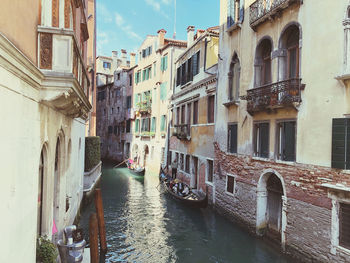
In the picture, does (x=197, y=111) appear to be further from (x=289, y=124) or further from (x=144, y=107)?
(x=144, y=107)

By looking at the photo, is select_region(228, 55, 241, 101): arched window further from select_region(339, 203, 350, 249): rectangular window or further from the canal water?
select_region(339, 203, 350, 249): rectangular window

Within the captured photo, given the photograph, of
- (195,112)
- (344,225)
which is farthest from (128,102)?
(344,225)

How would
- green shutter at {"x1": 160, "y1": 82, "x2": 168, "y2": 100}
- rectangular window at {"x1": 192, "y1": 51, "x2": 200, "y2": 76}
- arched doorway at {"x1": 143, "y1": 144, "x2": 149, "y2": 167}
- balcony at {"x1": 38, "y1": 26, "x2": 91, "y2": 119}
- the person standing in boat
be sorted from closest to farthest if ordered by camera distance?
balcony at {"x1": 38, "y1": 26, "x2": 91, "y2": 119} → rectangular window at {"x1": 192, "y1": 51, "x2": 200, "y2": 76} → the person standing in boat → green shutter at {"x1": 160, "y1": 82, "x2": 168, "y2": 100} → arched doorway at {"x1": 143, "y1": 144, "x2": 149, "y2": 167}

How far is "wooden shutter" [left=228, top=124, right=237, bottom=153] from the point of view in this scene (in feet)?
36.6

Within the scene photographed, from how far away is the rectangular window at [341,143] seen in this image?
249 inches

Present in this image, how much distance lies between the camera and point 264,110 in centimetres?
903

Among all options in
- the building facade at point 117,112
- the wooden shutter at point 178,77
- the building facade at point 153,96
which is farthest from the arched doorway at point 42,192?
the building facade at point 117,112

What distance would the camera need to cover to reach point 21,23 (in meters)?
3.43

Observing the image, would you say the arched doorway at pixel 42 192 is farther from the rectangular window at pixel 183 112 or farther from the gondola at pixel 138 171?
the gondola at pixel 138 171

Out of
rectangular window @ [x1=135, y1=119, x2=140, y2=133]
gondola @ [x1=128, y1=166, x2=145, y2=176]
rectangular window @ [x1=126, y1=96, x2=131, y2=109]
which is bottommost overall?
gondola @ [x1=128, y1=166, x2=145, y2=176]

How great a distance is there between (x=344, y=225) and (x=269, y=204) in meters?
3.09

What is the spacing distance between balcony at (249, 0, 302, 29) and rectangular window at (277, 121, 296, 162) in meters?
3.24

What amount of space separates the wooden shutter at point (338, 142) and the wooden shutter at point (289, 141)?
1.47 m

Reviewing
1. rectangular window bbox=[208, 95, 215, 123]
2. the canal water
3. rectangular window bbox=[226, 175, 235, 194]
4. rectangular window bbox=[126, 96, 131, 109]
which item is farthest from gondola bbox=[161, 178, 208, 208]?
rectangular window bbox=[126, 96, 131, 109]
